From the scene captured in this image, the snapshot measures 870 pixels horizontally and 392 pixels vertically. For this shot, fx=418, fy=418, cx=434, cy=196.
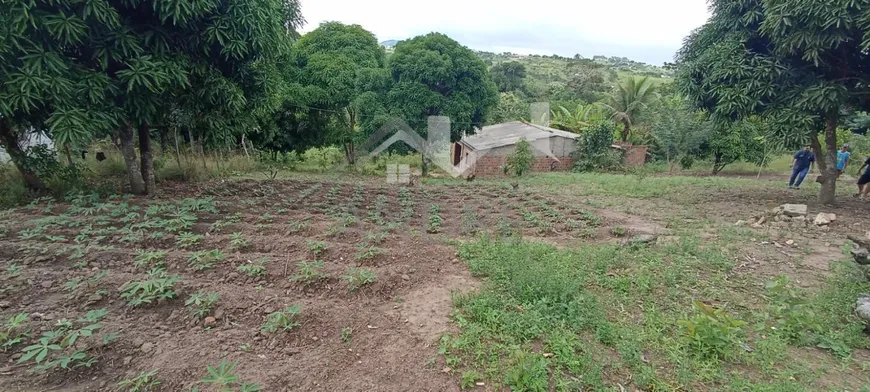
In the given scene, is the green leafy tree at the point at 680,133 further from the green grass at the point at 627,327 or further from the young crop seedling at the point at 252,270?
the young crop seedling at the point at 252,270

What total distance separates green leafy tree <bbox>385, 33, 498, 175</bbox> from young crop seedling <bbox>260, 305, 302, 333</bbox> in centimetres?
905

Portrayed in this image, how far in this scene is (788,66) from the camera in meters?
6.88

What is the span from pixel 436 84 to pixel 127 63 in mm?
7794

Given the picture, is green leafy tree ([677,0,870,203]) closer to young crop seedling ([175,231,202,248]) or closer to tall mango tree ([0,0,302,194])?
tall mango tree ([0,0,302,194])

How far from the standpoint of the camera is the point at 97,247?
4.21 m

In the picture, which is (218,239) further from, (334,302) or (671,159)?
(671,159)

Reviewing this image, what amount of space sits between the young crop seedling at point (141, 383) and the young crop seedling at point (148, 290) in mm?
903

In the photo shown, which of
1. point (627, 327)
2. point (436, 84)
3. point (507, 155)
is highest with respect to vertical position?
point (436, 84)

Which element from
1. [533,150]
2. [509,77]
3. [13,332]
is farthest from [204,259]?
[509,77]

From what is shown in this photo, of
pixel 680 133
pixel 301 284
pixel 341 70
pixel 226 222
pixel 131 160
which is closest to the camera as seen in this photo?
pixel 301 284

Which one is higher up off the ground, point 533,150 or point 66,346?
point 533,150

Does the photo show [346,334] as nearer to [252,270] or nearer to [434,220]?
[252,270]

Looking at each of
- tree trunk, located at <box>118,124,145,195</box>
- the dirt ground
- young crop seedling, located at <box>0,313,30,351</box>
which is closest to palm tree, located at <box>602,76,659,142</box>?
the dirt ground

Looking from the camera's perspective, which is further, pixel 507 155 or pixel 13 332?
pixel 507 155
